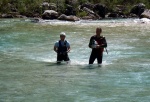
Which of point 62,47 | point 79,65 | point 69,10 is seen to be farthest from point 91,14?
point 62,47

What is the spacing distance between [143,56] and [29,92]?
9653mm

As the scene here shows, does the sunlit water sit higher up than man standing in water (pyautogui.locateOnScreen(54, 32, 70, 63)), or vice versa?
man standing in water (pyautogui.locateOnScreen(54, 32, 70, 63))

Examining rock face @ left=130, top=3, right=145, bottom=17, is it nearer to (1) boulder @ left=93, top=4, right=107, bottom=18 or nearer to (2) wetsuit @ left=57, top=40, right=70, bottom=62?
(1) boulder @ left=93, top=4, right=107, bottom=18

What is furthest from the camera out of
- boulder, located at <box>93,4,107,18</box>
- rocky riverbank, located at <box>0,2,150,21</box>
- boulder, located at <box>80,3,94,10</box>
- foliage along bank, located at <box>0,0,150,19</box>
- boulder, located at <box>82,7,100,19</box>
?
boulder, located at <box>80,3,94,10</box>

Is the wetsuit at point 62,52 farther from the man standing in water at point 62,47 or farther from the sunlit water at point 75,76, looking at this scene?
the sunlit water at point 75,76

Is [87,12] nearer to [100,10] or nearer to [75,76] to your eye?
[100,10]

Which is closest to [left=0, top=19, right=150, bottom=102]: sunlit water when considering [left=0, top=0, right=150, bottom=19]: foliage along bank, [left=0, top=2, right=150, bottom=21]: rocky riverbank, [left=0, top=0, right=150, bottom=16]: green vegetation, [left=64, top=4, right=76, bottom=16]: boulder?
[left=0, top=2, right=150, bottom=21]: rocky riverbank

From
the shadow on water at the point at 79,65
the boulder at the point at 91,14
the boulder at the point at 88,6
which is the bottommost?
the shadow on water at the point at 79,65

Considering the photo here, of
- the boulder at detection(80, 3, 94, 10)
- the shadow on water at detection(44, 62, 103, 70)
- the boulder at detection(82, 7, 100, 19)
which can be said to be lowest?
the shadow on water at detection(44, 62, 103, 70)

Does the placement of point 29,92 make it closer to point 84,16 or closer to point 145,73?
point 145,73

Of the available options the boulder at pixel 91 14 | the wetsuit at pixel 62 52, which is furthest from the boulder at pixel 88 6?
the wetsuit at pixel 62 52

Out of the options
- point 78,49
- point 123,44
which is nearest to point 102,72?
point 78,49

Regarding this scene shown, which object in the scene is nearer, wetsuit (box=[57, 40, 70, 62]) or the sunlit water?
the sunlit water

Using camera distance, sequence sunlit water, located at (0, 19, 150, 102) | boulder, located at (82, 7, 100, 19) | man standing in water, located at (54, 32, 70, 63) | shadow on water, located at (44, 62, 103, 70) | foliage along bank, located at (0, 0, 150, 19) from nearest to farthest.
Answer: sunlit water, located at (0, 19, 150, 102) < shadow on water, located at (44, 62, 103, 70) < man standing in water, located at (54, 32, 70, 63) < boulder, located at (82, 7, 100, 19) < foliage along bank, located at (0, 0, 150, 19)
